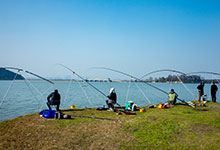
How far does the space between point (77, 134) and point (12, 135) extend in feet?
8.49

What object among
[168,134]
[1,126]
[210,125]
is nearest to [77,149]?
[168,134]

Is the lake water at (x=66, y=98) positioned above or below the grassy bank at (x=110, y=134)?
below

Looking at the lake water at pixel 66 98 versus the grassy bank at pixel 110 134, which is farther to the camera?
the lake water at pixel 66 98

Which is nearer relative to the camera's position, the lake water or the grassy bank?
the grassy bank

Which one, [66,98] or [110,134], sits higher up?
[110,134]

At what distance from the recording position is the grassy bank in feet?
21.1

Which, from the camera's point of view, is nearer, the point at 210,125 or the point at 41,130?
the point at 41,130

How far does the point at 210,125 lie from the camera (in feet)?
28.5

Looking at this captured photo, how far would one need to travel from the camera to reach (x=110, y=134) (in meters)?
7.59

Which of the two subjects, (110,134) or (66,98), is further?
(66,98)

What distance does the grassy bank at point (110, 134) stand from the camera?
21.1ft

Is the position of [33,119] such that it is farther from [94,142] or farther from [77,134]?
[94,142]

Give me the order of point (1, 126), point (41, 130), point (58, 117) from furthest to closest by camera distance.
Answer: point (58, 117)
point (1, 126)
point (41, 130)

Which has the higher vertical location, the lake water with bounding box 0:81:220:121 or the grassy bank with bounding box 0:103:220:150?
the grassy bank with bounding box 0:103:220:150
